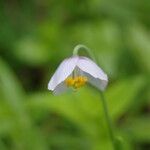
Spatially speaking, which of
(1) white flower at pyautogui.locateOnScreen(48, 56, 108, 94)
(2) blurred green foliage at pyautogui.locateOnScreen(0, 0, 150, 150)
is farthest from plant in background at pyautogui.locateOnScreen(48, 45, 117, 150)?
(2) blurred green foliage at pyautogui.locateOnScreen(0, 0, 150, 150)

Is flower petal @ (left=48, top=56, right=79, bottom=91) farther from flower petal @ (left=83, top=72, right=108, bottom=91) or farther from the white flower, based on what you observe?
flower petal @ (left=83, top=72, right=108, bottom=91)

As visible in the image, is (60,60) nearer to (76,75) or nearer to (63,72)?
(76,75)

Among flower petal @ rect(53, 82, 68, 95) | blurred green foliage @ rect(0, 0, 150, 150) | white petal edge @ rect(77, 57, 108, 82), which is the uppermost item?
blurred green foliage @ rect(0, 0, 150, 150)

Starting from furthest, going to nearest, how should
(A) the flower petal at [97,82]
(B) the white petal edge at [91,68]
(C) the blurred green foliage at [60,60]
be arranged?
(C) the blurred green foliage at [60,60] → (A) the flower petal at [97,82] → (B) the white petal edge at [91,68]

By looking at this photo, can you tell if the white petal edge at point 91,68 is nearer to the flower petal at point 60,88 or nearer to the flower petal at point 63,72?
the flower petal at point 63,72

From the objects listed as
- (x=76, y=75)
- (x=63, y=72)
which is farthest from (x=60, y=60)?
(x=63, y=72)

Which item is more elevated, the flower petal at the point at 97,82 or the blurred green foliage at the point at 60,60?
the blurred green foliage at the point at 60,60

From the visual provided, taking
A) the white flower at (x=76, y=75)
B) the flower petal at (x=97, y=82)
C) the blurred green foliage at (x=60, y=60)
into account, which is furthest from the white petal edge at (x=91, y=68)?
the blurred green foliage at (x=60, y=60)

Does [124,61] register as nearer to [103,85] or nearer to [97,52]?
[97,52]
